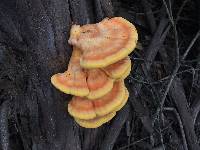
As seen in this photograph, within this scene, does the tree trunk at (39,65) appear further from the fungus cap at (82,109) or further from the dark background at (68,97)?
the fungus cap at (82,109)

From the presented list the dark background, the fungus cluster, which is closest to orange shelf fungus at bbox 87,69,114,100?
the fungus cluster

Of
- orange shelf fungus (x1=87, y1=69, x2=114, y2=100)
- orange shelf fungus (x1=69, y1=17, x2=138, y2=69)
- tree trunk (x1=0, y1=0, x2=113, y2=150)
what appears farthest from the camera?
tree trunk (x1=0, y1=0, x2=113, y2=150)

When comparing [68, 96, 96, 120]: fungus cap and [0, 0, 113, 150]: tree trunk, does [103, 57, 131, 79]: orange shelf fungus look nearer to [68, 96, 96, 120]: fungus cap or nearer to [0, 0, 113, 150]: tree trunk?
[68, 96, 96, 120]: fungus cap

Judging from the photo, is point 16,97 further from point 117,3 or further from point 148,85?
point 117,3

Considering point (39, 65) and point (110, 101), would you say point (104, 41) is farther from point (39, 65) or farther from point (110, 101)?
point (39, 65)

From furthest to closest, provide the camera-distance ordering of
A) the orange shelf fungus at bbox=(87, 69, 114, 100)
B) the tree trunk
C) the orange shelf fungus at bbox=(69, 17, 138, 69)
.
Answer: the tree trunk → the orange shelf fungus at bbox=(87, 69, 114, 100) → the orange shelf fungus at bbox=(69, 17, 138, 69)

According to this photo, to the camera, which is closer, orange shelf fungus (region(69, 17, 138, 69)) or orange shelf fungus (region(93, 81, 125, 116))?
orange shelf fungus (region(69, 17, 138, 69))

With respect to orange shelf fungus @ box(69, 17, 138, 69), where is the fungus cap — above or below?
below
